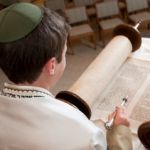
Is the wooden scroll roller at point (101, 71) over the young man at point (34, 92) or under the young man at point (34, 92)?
under

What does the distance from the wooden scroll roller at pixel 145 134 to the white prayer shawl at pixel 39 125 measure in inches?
11.6

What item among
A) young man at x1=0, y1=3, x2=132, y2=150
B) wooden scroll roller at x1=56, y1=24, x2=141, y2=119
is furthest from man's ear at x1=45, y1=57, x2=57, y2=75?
wooden scroll roller at x1=56, y1=24, x2=141, y2=119

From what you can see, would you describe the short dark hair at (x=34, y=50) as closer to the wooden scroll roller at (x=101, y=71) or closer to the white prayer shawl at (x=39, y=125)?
the white prayer shawl at (x=39, y=125)

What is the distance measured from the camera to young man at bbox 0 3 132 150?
58cm

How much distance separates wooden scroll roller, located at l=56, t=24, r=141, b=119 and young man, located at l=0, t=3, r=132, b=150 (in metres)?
0.33

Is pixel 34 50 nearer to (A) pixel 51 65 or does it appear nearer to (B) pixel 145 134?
(A) pixel 51 65

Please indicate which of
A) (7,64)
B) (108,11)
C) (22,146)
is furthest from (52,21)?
(108,11)

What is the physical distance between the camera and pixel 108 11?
319 centimetres

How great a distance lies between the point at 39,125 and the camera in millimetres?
578

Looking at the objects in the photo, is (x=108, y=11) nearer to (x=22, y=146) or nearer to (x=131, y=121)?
(x=131, y=121)

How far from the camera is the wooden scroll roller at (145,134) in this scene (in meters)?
0.87

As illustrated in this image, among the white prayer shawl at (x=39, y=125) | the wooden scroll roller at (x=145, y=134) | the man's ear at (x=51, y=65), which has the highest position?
the man's ear at (x=51, y=65)

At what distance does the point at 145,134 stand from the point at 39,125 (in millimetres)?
408

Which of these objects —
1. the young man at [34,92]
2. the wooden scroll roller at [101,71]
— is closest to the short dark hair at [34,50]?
the young man at [34,92]
